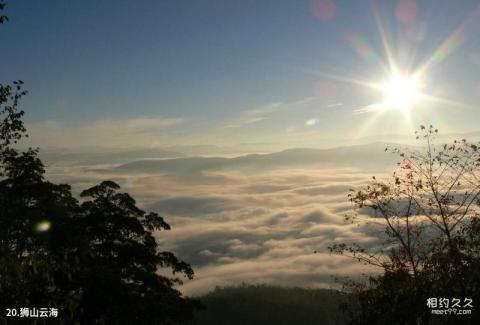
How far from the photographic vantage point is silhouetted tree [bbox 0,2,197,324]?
19.8 metres

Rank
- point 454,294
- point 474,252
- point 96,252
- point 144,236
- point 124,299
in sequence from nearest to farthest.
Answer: point 454,294
point 474,252
point 124,299
point 96,252
point 144,236

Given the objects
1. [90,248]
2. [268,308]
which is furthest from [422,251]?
[268,308]

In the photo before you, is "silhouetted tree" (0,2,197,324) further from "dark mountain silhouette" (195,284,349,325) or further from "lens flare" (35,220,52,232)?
"dark mountain silhouette" (195,284,349,325)

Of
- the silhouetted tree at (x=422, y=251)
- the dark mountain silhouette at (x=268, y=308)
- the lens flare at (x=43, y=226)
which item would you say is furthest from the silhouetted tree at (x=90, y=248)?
the dark mountain silhouette at (x=268, y=308)

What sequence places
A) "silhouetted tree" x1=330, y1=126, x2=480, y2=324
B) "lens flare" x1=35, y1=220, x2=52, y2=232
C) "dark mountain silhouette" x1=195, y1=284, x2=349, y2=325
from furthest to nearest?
"dark mountain silhouette" x1=195, y1=284, x2=349, y2=325 → "lens flare" x1=35, y1=220, x2=52, y2=232 → "silhouetted tree" x1=330, y1=126, x2=480, y2=324

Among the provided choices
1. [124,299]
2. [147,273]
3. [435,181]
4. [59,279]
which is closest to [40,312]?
[59,279]

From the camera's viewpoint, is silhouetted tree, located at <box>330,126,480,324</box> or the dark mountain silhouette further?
the dark mountain silhouette

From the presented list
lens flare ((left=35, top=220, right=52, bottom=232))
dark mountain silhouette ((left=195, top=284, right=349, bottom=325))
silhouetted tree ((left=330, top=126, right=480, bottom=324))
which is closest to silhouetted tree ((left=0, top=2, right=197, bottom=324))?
lens flare ((left=35, top=220, right=52, bottom=232))

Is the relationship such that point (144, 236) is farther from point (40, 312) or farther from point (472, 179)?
point (472, 179)

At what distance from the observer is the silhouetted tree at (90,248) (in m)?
19.8

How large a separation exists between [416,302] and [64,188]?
101ft

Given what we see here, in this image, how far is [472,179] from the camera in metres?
20.8

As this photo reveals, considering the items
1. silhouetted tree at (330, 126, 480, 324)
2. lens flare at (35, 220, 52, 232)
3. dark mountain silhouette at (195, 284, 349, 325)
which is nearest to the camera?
silhouetted tree at (330, 126, 480, 324)

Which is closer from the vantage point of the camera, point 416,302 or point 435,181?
point 416,302
